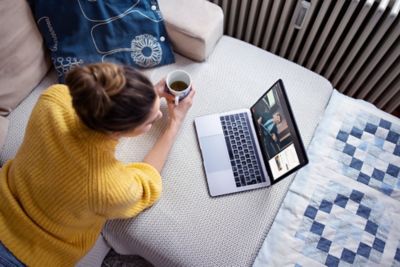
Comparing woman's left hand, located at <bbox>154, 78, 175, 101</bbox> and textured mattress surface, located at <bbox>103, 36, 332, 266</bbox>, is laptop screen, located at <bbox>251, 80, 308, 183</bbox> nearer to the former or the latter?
textured mattress surface, located at <bbox>103, 36, 332, 266</bbox>

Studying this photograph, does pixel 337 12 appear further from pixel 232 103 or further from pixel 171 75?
pixel 171 75

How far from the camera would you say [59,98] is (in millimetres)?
837

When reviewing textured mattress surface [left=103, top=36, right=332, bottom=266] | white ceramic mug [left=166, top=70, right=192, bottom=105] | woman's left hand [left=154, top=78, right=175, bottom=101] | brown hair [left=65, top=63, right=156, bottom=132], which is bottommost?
textured mattress surface [left=103, top=36, right=332, bottom=266]

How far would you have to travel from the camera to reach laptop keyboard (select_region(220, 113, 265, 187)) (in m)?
1.05

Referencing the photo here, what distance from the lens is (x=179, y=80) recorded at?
1096 mm

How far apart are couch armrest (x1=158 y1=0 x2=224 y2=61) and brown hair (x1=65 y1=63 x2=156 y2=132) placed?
21.1 inches

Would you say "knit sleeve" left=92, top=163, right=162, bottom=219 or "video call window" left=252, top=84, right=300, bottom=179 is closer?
"knit sleeve" left=92, top=163, right=162, bottom=219

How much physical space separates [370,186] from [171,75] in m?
0.72

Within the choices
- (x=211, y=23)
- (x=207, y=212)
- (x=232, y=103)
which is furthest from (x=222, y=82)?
(x=207, y=212)

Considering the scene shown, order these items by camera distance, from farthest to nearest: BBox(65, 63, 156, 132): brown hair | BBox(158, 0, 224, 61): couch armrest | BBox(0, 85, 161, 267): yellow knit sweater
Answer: BBox(158, 0, 224, 61): couch armrest < BBox(0, 85, 161, 267): yellow knit sweater < BBox(65, 63, 156, 132): brown hair

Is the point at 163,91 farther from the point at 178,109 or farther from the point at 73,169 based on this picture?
the point at 73,169

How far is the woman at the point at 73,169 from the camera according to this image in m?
0.67

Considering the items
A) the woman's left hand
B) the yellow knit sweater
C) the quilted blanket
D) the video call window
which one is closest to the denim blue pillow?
the woman's left hand

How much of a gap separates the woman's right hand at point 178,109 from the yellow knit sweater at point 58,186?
0.79ft
